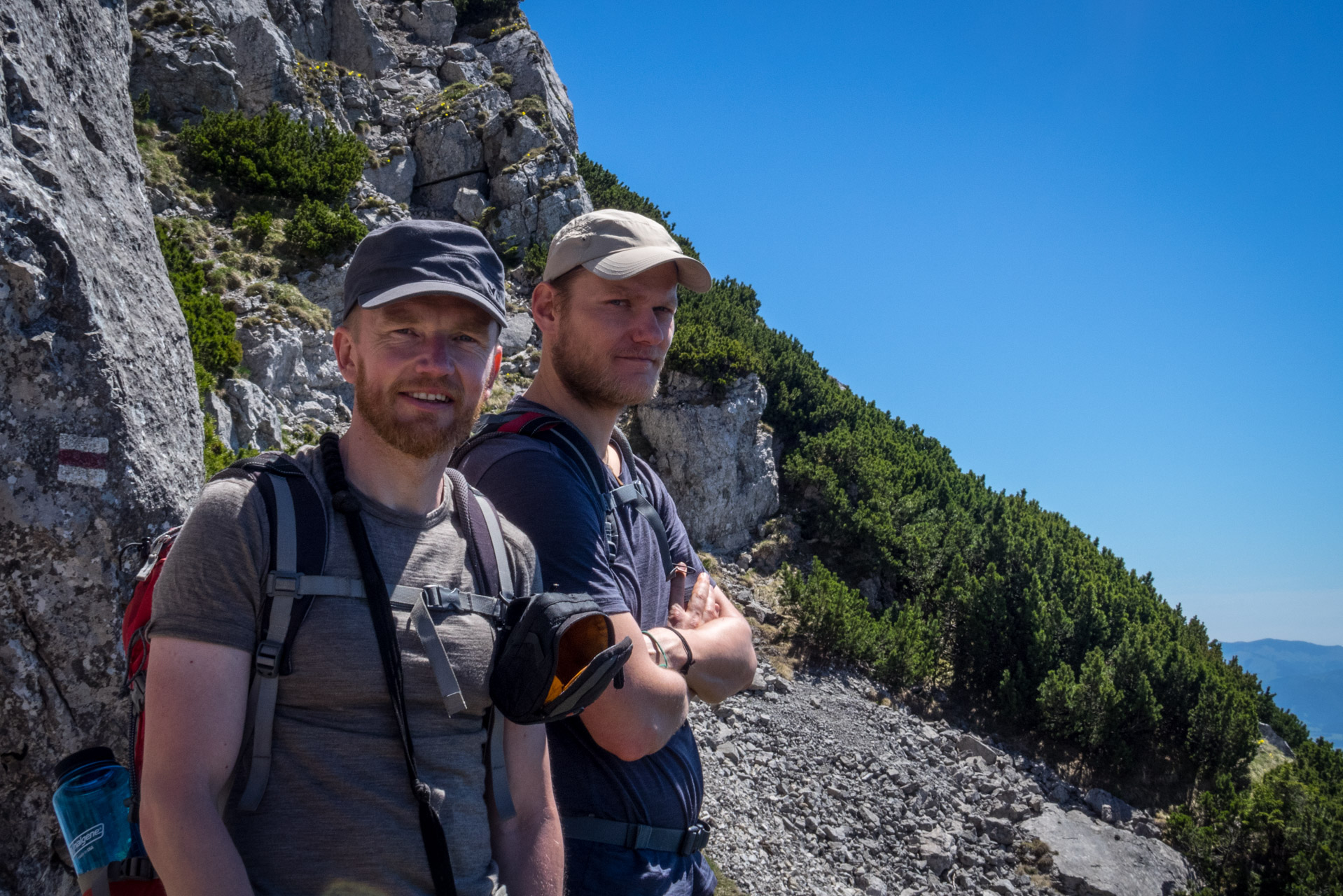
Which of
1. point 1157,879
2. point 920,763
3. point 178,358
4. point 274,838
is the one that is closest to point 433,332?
point 274,838

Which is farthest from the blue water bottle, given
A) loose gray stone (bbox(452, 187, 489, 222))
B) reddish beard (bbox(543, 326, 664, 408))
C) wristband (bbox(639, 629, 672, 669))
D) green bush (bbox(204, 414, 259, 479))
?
loose gray stone (bbox(452, 187, 489, 222))

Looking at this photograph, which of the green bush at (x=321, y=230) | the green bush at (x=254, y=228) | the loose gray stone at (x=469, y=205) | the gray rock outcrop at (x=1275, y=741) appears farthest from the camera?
the loose gray stone at (x=469, y=205)

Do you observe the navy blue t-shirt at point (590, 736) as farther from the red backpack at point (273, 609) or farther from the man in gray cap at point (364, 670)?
the red backpack at point (273, 609)

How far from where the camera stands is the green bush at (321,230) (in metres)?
13.2

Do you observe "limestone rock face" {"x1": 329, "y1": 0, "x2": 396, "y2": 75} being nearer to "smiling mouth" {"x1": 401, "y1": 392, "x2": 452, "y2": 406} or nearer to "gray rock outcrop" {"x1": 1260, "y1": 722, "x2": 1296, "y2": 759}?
"smiling mouth" {"x1": 401, "y1": 392, "x2": 452, "y2": 406}

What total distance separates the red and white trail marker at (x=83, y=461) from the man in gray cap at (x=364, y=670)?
7.80 feet

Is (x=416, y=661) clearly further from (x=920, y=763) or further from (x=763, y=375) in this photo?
(x=763, y=375)

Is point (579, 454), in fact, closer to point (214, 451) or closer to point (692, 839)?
point (692, 839)

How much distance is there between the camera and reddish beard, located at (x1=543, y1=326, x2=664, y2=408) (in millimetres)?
2344

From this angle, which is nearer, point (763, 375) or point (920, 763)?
point (920, 763)

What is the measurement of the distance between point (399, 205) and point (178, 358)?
48.0 feet

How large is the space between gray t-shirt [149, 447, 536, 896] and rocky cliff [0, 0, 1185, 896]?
8.74 ft

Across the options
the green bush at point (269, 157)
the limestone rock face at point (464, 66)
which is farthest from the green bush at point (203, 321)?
the limestone rock face at point (464, 66)

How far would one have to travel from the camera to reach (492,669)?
5.59ft
